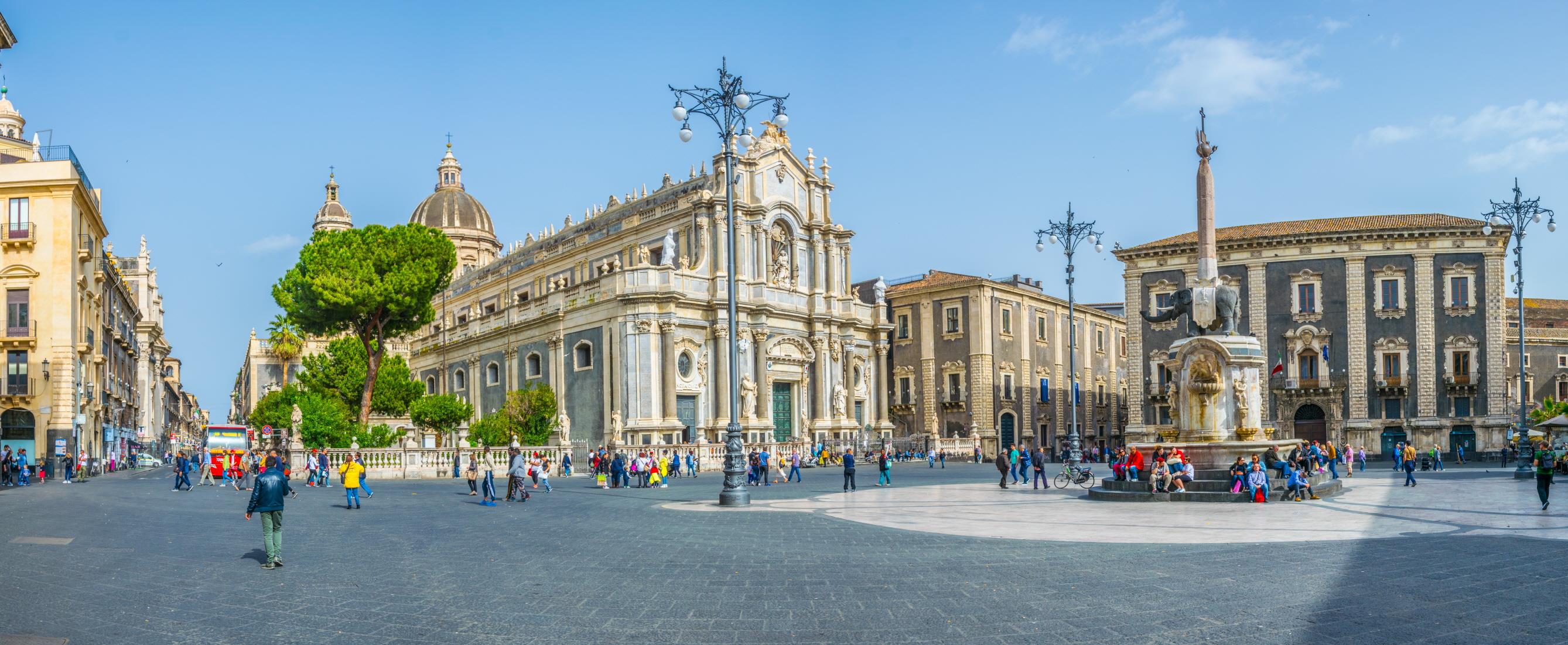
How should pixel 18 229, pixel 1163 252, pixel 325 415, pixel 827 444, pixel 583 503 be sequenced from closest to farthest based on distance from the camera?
pixel 583 503, pixel 18 229, pixel 325 415, pixel 827 444, pixel 1163 252

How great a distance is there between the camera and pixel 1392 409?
53969 millimetres

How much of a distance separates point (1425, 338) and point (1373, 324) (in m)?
2.23

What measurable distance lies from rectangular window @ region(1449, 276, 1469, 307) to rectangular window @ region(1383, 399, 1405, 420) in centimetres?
507

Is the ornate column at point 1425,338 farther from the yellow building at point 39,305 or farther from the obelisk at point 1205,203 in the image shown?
the yellow building at point 39,305

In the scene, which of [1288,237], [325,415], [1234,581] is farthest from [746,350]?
[1234,581]

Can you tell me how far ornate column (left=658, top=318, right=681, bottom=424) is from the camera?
48.8 m

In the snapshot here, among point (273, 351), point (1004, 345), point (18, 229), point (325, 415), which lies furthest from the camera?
point (273, 351)

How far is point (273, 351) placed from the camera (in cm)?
9562

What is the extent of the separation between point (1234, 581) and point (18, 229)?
43598mm

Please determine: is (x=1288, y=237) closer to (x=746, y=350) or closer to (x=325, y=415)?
(x=746, y=350)

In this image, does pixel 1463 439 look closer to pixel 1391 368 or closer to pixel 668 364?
pixel 1391 368

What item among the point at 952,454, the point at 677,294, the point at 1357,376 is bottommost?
the point at 952,454

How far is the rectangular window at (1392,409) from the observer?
177 ft

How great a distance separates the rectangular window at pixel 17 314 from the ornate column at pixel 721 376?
25650mm
